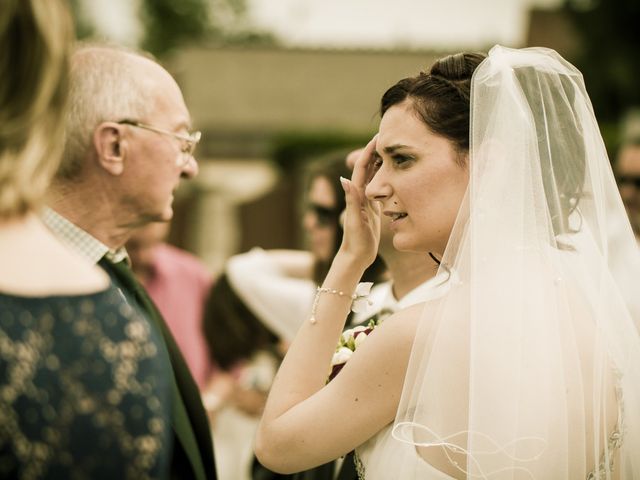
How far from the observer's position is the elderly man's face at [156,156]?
2607 millimetres

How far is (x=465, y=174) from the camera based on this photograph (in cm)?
227

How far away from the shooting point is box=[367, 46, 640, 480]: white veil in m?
2.08

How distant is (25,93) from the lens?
136 cm

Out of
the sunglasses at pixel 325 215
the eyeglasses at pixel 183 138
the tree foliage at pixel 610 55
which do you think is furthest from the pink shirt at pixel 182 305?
the tree foliage at pixel 610 55

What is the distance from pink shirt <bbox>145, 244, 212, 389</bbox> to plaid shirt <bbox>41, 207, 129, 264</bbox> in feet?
9.23

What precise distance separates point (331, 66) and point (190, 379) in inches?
1350

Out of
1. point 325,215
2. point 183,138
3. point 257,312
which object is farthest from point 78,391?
point 257,312

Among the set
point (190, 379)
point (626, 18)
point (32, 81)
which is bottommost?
point (626, 18)

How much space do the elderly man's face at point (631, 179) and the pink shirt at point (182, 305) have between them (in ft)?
9.49

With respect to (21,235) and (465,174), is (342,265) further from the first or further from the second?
(21,235)

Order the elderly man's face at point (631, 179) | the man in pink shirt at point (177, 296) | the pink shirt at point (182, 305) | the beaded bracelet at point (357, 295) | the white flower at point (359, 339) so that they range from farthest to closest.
→ the pink shirt at point (182, 305)
the man in pink shirt at point (177, 296)
the elderly man's face at point (631, 179)
the white flower at point (359, 339)
the beaded bracelet at point (357, 295)

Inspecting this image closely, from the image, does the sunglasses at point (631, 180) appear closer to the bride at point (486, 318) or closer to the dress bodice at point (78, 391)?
the bride at point (486, 318)

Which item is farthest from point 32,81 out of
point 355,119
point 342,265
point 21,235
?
point 355,119

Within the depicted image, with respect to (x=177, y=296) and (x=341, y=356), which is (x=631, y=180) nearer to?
(x=177, y=296)
